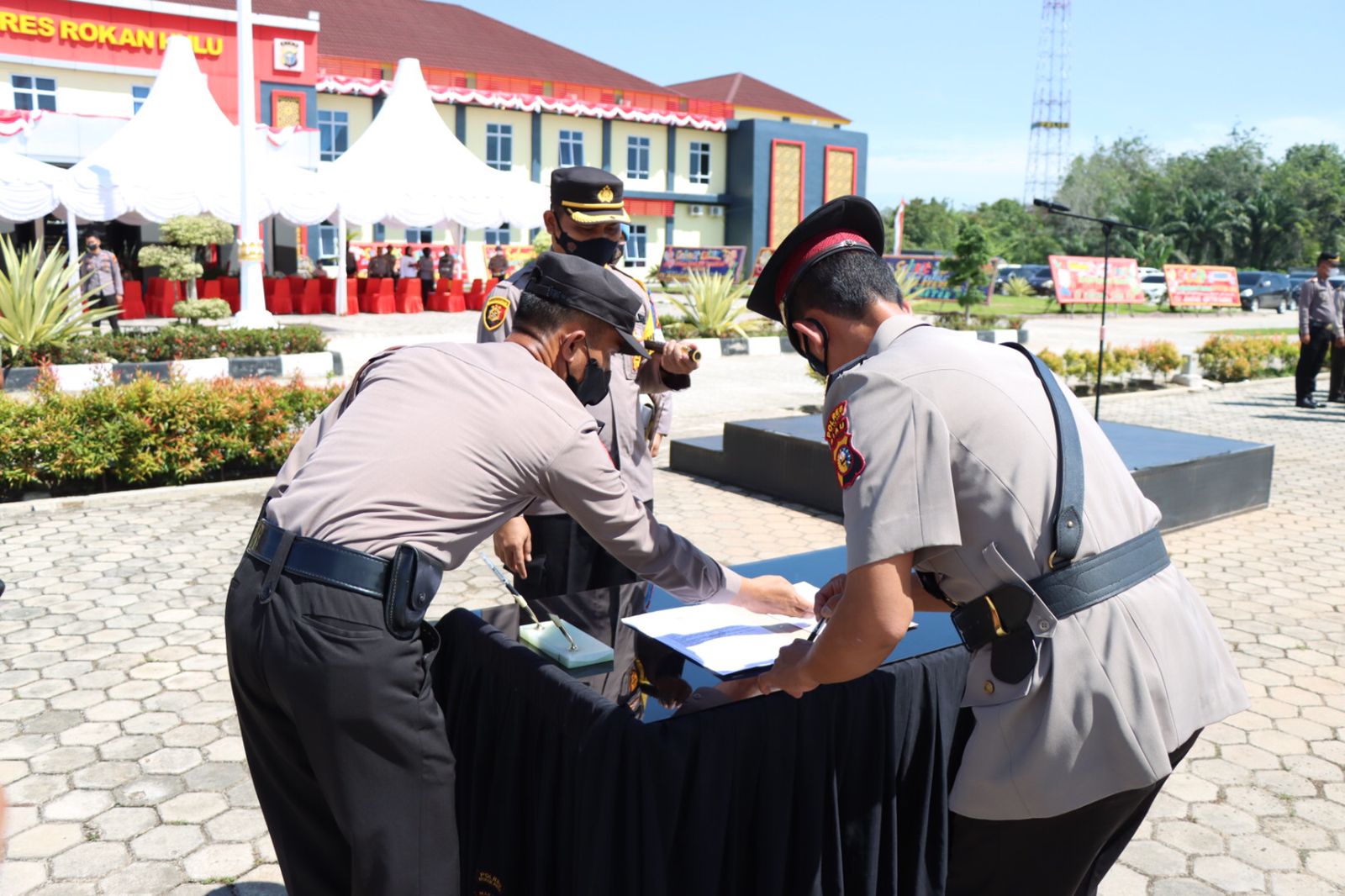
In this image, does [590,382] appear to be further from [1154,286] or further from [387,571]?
[1154,286]

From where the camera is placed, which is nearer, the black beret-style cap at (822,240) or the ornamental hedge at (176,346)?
the black beret-style cap at (822,240)

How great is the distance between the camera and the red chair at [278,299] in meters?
21.2

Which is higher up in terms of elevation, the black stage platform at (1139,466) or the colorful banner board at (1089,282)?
the colorful banner board at (1089,282)

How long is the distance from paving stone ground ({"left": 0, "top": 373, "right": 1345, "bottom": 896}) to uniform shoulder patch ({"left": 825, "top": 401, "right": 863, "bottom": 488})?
1908mm

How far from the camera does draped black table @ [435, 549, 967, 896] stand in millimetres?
1904

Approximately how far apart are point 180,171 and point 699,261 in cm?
1213

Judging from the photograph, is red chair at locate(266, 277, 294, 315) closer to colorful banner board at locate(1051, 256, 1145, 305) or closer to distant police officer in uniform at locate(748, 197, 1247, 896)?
colorful banner board at locate(1051, 256, 1145, 305)

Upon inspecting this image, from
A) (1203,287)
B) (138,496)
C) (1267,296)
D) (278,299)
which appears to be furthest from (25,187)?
(1267,296)

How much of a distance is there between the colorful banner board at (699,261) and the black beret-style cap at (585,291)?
909 inches

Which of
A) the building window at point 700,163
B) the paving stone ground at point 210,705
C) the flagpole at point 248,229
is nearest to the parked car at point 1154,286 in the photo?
the building window at point 700,163

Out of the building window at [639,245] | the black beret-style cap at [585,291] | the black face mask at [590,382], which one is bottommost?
the black face mask at [590,382]

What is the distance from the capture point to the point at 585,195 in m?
3.47

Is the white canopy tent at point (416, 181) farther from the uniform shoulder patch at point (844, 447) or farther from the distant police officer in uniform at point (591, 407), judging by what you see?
the uniform shoulder patch at point (844, 447)

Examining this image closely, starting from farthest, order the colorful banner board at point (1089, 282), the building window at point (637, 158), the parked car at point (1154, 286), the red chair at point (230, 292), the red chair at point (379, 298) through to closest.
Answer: the building window at point (637, 158)
the parked car at point (1154, 286)
the red chair at point (379, 298)
the red chair at point (230, 292)
the colorful banner board at point (1089, 282)
